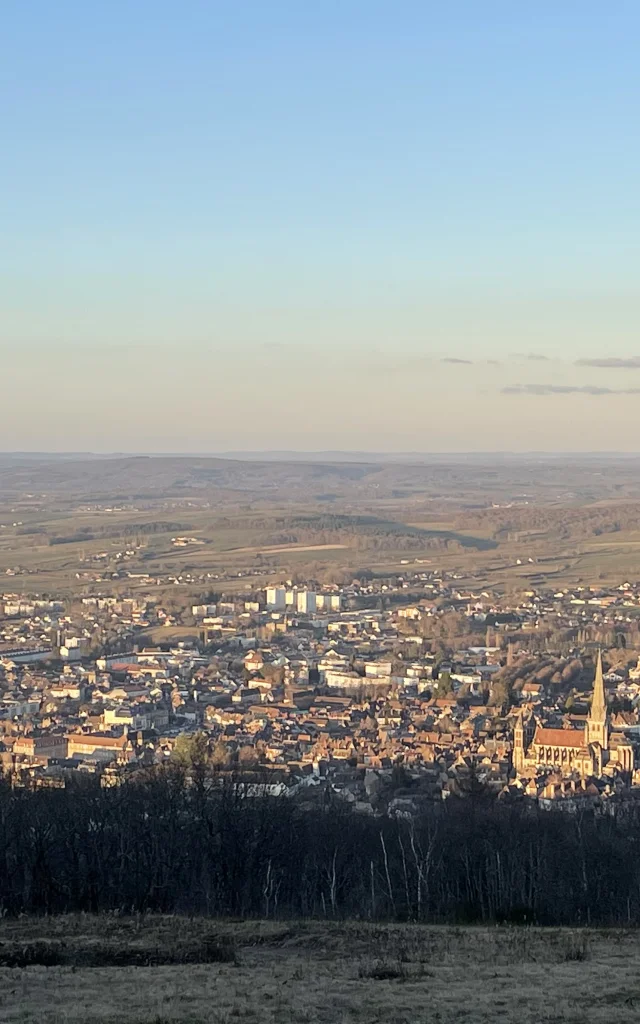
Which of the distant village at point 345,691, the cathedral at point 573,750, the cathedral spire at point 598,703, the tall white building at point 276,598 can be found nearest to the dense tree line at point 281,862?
the distant village at point 345,691

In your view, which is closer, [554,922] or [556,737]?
[554,922]

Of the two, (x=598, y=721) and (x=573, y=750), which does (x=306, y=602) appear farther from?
(x=573, y=750)

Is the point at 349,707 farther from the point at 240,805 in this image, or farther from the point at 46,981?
the point at 46,981

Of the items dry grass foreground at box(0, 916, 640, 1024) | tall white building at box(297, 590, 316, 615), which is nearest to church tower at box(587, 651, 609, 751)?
dry grass foreground at box(0, 916, 640, 1024)

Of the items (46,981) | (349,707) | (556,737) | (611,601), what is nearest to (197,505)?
(611,601)

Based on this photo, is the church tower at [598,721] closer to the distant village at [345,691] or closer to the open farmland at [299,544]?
the distant village at [345,691]
